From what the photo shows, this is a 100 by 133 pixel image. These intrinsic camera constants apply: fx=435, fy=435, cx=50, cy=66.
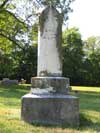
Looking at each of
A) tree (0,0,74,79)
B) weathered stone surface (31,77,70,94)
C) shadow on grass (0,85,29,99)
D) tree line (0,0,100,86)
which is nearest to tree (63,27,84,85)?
tree line (0,0,100,86)

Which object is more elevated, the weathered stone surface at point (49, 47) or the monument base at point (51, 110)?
the weathered stone surface at point (49, 47)

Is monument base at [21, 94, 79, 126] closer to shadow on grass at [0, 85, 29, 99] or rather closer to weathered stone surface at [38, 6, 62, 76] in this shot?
weathered stone surface at [38, 6, 62, 76]

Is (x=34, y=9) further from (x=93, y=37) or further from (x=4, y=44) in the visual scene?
(x=93, y=37)

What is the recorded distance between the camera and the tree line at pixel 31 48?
3594 centimetres

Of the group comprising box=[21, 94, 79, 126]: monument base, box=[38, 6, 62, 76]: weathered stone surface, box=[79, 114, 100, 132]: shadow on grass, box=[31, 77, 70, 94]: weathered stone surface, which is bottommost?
box=[79, 114, 100, 132]: shadow on grass

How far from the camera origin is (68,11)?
3512cm

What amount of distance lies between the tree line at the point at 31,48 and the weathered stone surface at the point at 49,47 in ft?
66.1

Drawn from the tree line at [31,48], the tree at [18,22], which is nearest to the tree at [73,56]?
the tree line at [31,48]

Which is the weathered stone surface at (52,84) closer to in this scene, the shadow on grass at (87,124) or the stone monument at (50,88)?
the stone monument at (50,88)

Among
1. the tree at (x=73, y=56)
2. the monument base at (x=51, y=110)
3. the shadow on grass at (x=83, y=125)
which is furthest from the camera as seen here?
the tree at (x=73, y=56)

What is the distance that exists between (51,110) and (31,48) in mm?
33618

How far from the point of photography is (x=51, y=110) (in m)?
10.6

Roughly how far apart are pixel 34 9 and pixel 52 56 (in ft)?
81.1

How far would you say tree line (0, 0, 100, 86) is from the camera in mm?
35938
